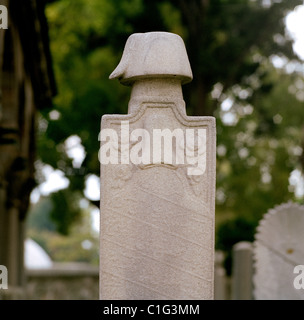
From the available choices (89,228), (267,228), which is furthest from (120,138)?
(89,228)

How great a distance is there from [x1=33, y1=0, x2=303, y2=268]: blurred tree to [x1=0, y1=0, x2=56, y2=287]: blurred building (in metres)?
3.45

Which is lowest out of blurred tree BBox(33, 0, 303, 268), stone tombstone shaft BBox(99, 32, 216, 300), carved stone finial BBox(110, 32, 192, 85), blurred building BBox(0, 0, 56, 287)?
stone tombstone shaft BBox(99, 32, 216, 300)

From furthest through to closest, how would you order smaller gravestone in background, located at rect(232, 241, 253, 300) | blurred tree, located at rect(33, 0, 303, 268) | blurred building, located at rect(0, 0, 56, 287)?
blurred tree, located at rect(33, 0, 303, 268) → blurred building, located at rect(0, 0, 56, 287) → smaller gravestone in background, located at rect(232, 241, 253, 300)

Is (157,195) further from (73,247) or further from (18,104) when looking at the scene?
(73,247)

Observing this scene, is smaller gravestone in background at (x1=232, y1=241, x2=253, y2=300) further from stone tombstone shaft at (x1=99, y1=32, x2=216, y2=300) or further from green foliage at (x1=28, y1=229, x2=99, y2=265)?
green foliage at (x1=28, y1=229, x2=99, y2=265)

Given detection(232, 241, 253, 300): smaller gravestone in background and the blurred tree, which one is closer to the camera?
detection(232, 241, 253, 300): smaller gravestone in background

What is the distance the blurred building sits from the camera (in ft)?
47.1

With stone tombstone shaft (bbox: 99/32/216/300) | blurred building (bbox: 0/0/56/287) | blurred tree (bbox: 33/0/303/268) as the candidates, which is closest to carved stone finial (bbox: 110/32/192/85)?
stone tombstone shaft (bbox: 99/32/216/300)

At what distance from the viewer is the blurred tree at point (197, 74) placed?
76.1ft

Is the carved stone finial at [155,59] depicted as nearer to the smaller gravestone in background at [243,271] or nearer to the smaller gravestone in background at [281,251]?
the smaller gravestone in background at [281,251]

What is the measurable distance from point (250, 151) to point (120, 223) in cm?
2342


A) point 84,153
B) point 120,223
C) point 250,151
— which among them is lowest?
point 120,223
